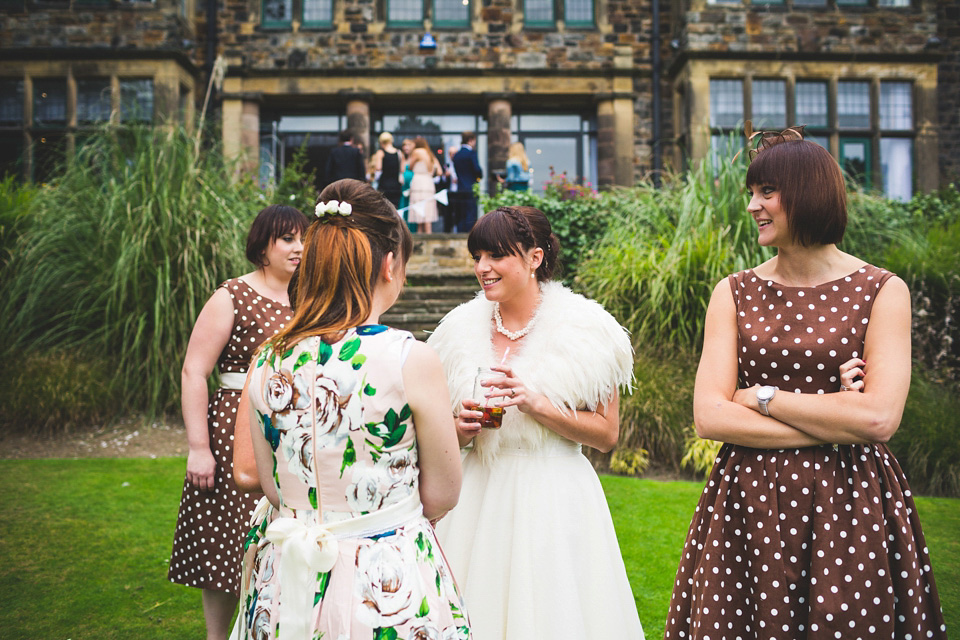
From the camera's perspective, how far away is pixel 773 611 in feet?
6.33

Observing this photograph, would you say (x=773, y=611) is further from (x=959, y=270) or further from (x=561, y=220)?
(x=561, y=220)

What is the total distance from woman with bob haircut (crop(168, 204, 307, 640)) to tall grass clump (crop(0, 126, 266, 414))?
15.1ft

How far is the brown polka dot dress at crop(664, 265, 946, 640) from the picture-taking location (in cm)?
188

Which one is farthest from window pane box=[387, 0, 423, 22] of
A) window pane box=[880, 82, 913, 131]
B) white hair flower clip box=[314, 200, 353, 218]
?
white hair flower clip box=[314, 200, 353, 218]

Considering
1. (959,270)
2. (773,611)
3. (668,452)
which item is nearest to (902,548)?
(773,611)

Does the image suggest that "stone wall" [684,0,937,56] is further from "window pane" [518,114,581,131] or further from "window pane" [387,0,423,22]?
"window pane" [387,0,423,22]

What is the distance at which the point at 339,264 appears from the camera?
1725 mm

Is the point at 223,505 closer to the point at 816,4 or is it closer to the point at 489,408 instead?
the point at 489,408

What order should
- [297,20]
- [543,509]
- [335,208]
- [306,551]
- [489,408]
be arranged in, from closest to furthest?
1. [306,551]
2. [335,208]
3. [489,408]
4. [543,509]
5. [297,20]

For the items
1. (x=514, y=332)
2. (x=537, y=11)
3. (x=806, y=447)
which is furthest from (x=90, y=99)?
(x=806, y=447)

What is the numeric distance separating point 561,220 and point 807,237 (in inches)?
357

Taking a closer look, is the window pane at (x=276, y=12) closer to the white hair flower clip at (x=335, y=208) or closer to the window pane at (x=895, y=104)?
Answer: the window pane at (x=895, y=104)

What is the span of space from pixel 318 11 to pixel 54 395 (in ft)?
31.6

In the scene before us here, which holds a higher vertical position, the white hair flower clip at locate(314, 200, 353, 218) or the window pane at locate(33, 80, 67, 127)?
the window pane at locate(33, 80, 67, 127)
